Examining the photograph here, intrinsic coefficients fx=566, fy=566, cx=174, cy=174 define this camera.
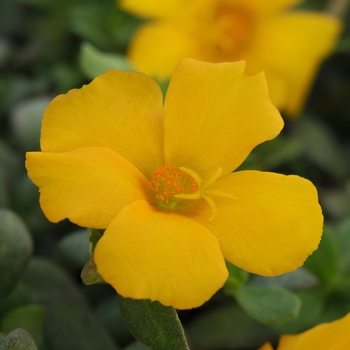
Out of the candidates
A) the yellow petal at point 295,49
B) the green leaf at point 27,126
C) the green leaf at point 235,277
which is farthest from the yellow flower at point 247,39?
the green leaf at point 235,277

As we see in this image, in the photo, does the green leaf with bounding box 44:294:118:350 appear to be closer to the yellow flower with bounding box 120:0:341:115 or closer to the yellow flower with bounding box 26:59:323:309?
the yellow flower with bounding box 26:59:323:309

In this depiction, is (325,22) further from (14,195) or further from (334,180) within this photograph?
(14,195)

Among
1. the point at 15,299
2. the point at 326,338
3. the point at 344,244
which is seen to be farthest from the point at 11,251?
the point at 344,244

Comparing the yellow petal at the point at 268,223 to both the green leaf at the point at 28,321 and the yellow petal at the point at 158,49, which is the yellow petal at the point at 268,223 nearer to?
the green leaf at the point at 28,321

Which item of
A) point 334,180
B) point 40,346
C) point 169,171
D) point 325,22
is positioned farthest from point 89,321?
point 325,22

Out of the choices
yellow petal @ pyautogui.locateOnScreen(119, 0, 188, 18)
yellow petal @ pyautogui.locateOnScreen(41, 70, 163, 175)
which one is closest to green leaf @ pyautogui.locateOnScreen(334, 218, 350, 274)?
yellow petal @ pyautogui.locateOnScreen(41, 70, 163, 175)

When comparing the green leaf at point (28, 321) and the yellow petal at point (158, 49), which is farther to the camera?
the yellow petal at point (158, 49)
